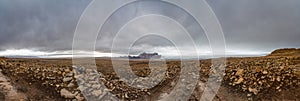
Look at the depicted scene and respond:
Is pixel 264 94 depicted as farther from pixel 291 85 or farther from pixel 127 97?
pixel 127 97

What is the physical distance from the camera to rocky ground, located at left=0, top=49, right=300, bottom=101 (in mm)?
13086

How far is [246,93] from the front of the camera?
44.8 feet

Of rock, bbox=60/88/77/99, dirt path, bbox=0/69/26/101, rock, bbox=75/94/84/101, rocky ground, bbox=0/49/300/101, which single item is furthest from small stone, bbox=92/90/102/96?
dirt path, bbox=0/69/26/101

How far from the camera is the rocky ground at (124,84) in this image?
13.1 meters

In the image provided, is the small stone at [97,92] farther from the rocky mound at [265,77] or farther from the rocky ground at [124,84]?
the rocky mound at [265,77]

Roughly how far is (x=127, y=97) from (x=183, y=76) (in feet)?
14.0

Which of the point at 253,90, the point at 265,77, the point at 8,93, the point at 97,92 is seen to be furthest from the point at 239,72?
the point at 8,93

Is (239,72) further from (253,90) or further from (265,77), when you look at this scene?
(253,90)

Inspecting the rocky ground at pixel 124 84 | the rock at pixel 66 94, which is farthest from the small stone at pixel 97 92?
the rock at pixel 66 94

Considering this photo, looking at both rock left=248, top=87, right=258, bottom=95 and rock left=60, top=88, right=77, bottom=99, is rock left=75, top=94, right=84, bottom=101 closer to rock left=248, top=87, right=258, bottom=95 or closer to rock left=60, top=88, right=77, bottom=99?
rock left=60, top=88, right=77, bottom=99

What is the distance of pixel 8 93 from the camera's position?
1262 centimetres

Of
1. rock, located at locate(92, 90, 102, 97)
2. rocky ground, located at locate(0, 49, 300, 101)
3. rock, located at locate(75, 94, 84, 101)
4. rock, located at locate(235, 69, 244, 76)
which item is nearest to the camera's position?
rocky ground, located at locate(0, 49, 300, 101)

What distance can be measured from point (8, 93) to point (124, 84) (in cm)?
606

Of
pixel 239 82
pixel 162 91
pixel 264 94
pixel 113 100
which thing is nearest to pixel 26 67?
pixel 113 100
